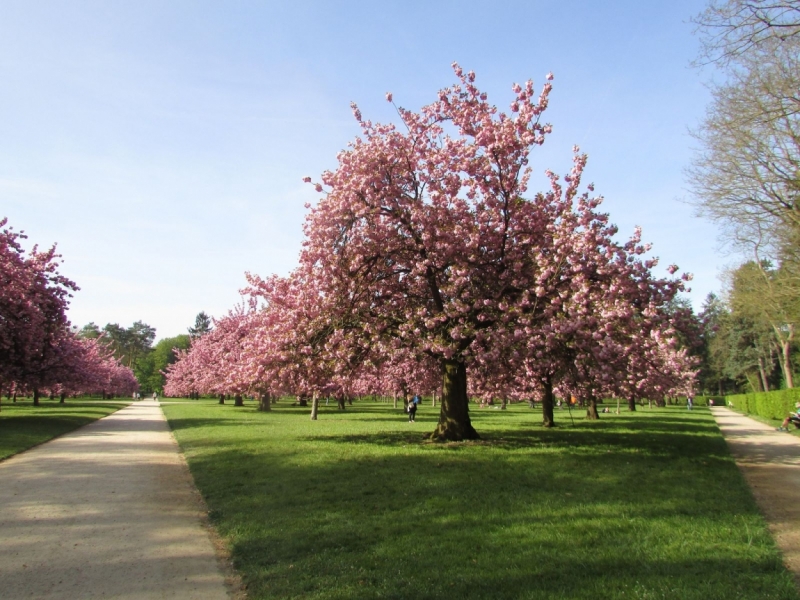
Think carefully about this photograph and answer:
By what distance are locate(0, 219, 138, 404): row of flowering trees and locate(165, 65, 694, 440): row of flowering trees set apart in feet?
40.2

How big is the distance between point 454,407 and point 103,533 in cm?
A: 1040

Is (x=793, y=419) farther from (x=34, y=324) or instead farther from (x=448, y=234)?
(x=34, y=324)

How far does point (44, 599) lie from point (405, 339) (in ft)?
34.5

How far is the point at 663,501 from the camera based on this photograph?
828 cm

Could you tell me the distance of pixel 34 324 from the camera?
2302 cm

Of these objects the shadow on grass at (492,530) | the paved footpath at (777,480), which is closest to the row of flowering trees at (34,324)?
the shadow on grass at (492,530)

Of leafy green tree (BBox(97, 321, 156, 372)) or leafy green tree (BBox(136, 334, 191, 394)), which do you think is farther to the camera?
leafy green tree (BBox(97, 321, 156, 372))

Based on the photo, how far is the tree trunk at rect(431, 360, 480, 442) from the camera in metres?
15.9

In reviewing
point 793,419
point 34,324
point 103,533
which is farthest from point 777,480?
point 34,324

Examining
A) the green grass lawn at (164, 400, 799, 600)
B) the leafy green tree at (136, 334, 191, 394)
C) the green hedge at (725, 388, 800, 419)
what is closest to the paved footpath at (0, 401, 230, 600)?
the green grass lawn at (164, 400, 799, 600)

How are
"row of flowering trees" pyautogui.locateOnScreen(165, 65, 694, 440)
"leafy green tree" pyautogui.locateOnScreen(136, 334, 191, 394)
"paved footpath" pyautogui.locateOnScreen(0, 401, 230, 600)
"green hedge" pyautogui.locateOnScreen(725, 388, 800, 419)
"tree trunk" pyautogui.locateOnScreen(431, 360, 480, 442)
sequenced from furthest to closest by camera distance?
1. "leafy green tree" pyautogui.locateOnScreen(136, 334, 191, 394)
2. "green hedge" pyautogui.locateOnScreen(725, 388, 800, 419)
3. "tree trunk" pyautogui.locateOnScreen(431, 360, 480, 442)
4. "row of flowering trees" pyautogui.locateOnScreen(165, 65, 694, 440)
5. "paved footpath" pyautogui.locateOnScreen(0, 401, 230, 600)

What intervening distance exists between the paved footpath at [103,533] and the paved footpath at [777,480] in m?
5.63

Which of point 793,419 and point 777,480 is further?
point 793,419

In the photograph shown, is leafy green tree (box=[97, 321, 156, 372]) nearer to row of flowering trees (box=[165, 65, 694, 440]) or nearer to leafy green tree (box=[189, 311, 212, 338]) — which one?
leafy green tree (box=[189, 311, 212, 338])
